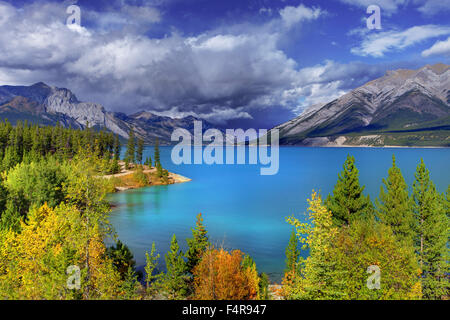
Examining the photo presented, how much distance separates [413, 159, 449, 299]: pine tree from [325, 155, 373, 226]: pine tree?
7.64m

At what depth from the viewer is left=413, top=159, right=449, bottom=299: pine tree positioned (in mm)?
38031

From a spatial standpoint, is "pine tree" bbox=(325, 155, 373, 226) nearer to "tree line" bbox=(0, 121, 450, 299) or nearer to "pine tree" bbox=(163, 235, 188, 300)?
"tree line" bbox=(0, 121, 450, 299)

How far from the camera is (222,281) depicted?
3297cm

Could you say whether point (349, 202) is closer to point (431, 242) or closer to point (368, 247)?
point (431, 242)

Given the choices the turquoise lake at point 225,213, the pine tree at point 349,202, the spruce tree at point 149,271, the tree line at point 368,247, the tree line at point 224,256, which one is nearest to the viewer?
the tree line at point 368,247

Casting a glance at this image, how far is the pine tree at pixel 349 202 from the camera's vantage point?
48.7 meters

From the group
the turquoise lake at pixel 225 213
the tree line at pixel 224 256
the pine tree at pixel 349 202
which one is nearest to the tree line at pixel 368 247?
the pine tree at pixel 349 202

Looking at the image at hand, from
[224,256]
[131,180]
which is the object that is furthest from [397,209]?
[131,180]

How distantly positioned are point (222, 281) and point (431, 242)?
32.2 metres

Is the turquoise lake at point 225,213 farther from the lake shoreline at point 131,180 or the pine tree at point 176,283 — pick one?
the pine tree at point 176,283

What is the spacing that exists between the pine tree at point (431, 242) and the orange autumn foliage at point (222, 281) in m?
23.1

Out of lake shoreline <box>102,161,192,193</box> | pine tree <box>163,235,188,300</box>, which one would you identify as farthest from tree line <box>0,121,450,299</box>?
lake shoreline <box>102,161,192,193</box>

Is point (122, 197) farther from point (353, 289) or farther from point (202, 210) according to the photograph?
point (353, 289)

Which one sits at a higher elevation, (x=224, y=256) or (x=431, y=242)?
(x=431, y=242)
